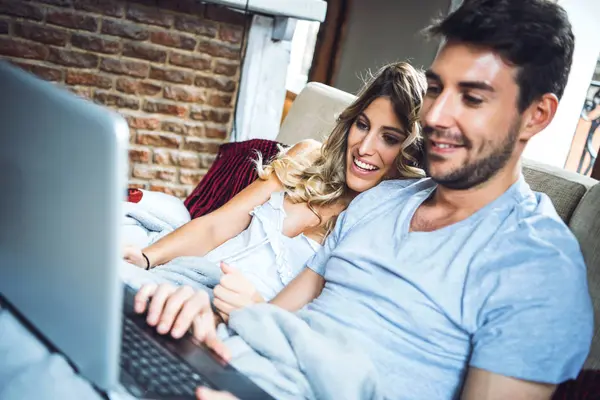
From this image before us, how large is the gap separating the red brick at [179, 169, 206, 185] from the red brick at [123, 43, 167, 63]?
0.59 metres

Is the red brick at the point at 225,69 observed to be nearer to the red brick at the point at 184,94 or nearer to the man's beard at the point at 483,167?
the red brick at the point at 184,94

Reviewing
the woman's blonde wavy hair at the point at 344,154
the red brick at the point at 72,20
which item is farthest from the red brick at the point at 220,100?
the woman's blonde wavy hair at the point at 344,154

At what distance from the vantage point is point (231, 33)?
2.78 m

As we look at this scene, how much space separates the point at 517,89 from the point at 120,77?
2106 millimetres

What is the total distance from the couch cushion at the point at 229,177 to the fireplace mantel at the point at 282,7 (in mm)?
862

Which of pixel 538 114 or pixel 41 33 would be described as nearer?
pixel 538 114

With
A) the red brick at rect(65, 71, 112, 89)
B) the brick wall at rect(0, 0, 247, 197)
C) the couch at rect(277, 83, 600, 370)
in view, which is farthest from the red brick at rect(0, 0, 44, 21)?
the couch at rect(277, 83, 600, 370)

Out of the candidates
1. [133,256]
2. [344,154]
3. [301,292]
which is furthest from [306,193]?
[133,256]

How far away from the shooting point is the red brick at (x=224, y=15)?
2.70 meters

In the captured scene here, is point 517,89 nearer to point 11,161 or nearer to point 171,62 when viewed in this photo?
point 11,161

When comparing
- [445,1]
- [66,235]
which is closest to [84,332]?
[66,235]

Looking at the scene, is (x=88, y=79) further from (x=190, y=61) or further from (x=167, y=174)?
(x=167, y=174)

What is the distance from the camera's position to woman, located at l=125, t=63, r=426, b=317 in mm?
1506

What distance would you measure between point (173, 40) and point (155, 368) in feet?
7.24
